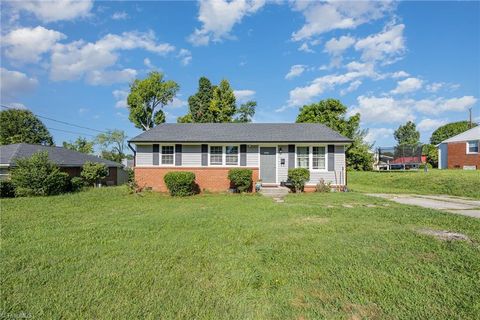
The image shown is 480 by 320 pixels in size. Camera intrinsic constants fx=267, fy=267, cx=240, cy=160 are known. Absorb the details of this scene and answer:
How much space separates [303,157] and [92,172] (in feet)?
53.1

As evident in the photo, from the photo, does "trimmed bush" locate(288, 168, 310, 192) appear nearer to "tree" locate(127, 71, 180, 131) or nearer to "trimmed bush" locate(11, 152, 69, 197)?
"trimmed bush" locate(11, 152, 69, 197)

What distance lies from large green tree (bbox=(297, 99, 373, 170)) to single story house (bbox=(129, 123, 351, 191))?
14.3 m

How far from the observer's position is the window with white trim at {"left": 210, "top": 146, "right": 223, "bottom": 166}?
1498 cm

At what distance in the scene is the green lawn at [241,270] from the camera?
2693 mm

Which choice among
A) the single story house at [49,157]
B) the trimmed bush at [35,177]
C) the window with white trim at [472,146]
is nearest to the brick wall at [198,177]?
the trimmed bush at [35,177]

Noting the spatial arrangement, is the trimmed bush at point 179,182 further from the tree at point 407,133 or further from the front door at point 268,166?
the tree at point 407,133

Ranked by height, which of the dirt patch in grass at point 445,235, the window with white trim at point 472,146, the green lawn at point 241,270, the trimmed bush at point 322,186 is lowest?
the green lawn at point 241,270

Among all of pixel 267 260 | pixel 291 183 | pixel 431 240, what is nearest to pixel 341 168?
pixel 291 183

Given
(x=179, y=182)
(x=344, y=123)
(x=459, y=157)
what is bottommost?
(x=179, y=182)

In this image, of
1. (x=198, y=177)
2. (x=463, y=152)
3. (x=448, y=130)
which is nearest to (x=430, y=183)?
(x=198, y=177)

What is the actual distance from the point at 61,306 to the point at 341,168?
553 inches

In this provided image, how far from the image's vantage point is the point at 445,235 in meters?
5.14

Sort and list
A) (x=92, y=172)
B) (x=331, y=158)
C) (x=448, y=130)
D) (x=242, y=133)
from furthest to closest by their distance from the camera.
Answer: (x=448, y=130)
(x=92, y=172)
(x=242, y=133)
(x=331, y=158)

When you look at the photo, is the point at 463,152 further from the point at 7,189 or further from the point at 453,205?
the point at 7,189
